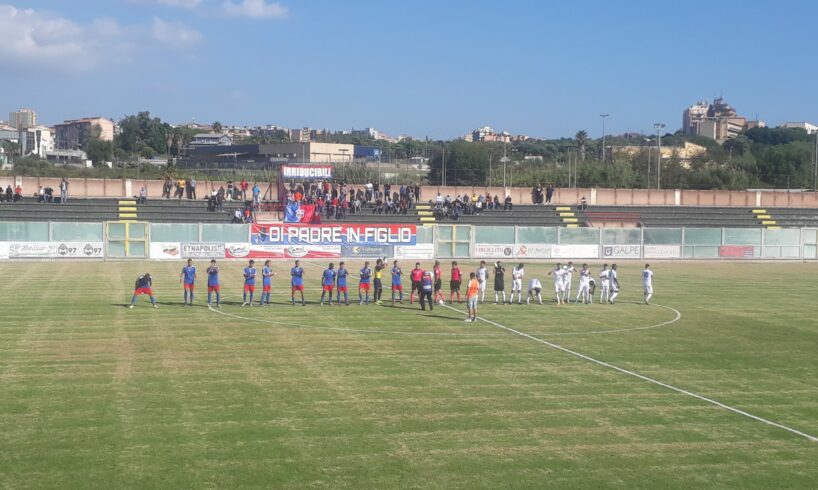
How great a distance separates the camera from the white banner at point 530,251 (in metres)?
59.1

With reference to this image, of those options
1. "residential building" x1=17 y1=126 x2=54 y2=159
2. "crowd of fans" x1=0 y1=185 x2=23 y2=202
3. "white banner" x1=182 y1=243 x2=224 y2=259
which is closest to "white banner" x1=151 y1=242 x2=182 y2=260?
"white banner" x1=182 y1=243 x2=224 y2=259

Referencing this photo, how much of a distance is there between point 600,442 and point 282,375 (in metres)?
8.20

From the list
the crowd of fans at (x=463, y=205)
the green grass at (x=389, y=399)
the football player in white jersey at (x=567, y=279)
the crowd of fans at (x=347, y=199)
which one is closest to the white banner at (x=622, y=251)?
the crowd of fans at (x=463, y=205)

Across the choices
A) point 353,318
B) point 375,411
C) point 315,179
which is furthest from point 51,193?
point 375,411

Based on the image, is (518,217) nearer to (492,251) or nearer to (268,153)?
(492,251)

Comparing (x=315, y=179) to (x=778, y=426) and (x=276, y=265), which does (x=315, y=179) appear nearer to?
(x=276, y=265)

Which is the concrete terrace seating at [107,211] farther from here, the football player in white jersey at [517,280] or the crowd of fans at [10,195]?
the football player in white jersey at [517,280]

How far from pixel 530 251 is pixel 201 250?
21.5m

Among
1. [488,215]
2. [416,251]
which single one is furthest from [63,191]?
[488,215]

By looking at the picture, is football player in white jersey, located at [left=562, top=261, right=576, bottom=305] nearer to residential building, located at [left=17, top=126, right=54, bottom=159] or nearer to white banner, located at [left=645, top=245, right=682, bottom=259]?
white banner, located at [left=645, top=245, right=682, bottom=259]

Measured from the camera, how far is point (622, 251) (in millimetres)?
61438

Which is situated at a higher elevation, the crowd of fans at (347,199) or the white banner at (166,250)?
the crowd of fans at (347,199)

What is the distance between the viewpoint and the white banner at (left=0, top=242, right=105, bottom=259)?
5031 centimetres

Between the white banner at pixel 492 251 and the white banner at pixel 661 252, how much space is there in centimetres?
1029
